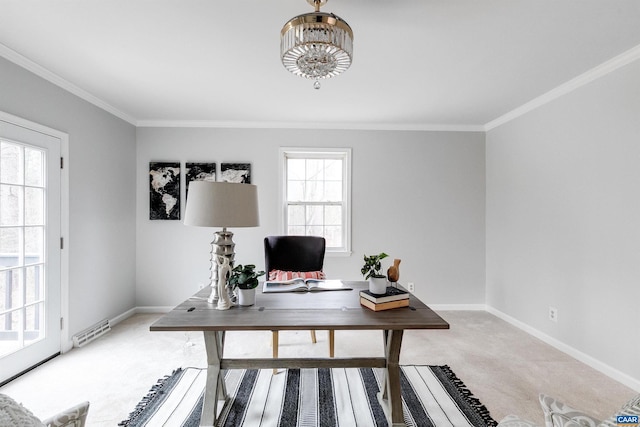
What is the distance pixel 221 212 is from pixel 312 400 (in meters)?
1.40

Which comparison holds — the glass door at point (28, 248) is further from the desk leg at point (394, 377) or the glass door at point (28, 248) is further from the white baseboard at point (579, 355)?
the white baseboard at point (579, 355)

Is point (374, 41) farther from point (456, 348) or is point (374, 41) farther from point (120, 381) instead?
point (120, 381)

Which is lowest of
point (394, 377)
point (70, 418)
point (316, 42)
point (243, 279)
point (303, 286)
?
point (394, 377)

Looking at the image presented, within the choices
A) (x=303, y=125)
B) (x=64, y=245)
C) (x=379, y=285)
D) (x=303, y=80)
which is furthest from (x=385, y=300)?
(x=64, y=245)

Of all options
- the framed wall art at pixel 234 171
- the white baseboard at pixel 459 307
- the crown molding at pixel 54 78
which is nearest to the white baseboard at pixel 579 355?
the white baseboard at pixel 459 307

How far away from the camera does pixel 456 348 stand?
282 centimetres

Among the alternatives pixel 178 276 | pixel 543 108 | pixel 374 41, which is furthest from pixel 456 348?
pixel 178 276

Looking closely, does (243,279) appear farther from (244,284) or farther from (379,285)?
(379,285)

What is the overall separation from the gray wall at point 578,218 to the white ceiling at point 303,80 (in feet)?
1.10

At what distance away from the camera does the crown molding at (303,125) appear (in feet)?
12.2

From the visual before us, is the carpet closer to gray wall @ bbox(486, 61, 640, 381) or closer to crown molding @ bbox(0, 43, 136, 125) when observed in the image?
gray wall @ bbox(486, 61, 640, 381)

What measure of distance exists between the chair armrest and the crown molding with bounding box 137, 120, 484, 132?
10.7 ft

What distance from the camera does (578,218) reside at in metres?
2.62

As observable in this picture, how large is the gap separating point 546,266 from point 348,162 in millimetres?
2357
